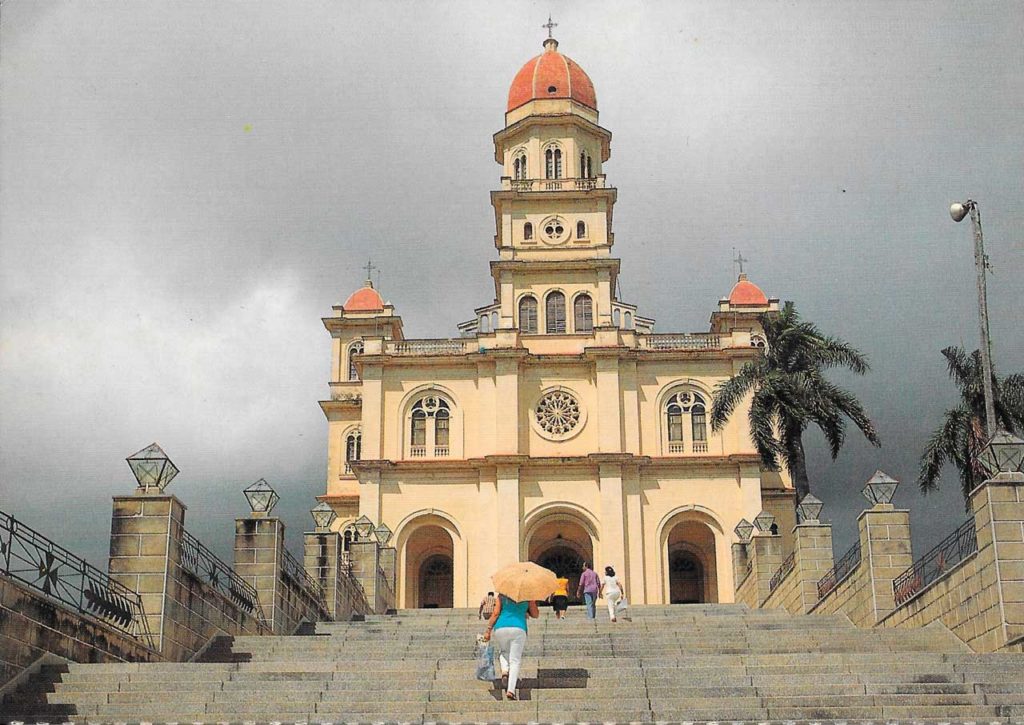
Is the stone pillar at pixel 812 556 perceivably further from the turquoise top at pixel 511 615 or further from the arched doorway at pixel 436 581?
the arched doorway at pixel 436 581

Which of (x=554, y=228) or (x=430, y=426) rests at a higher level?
(x=554, y=228)

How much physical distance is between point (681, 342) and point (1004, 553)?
3221 centimetres

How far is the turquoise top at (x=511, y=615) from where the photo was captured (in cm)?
1329

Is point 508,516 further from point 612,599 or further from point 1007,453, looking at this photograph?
point 1007,453

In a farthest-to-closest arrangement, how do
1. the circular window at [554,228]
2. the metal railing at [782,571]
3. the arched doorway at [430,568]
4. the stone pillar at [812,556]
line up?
the circular window at [554,228], the arched doorway at [430,568], the metal railing at [782,571], the stone pillar at [812,556]

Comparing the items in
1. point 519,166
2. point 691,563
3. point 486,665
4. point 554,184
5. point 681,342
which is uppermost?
point 519,166

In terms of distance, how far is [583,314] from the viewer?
49844 millimetres

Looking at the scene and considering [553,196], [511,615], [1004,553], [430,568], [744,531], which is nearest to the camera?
[511,615]

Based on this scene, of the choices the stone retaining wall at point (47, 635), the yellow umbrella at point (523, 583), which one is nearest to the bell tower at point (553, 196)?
the stone retaining wall at point (47, 635)

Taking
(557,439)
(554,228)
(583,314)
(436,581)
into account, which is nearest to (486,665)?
(557,439)

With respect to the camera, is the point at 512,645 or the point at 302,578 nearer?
the point at 512,645

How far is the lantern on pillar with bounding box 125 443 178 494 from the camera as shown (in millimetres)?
18094

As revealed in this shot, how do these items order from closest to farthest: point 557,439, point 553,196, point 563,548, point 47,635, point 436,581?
1. point 47,635
2. point 557,439
3. point 563,548
4. point 436,581
5. point 553,196

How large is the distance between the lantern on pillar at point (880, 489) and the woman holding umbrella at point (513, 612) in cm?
994
